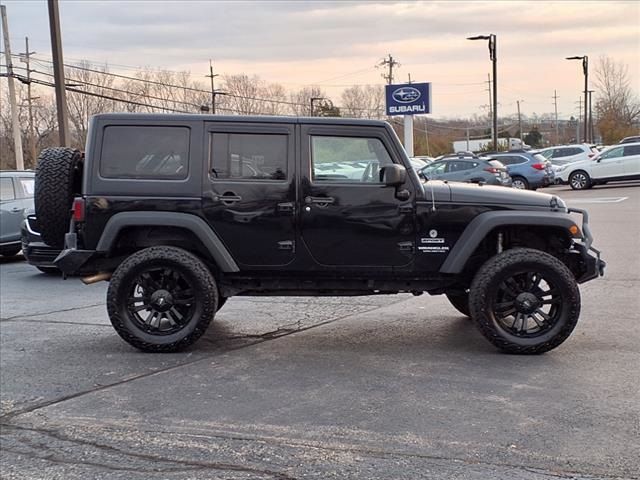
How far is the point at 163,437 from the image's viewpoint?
4223 millimetres

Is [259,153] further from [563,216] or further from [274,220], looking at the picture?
[563,216]

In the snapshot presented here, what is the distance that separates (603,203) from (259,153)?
1640 cm

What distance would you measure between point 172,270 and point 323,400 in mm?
1985

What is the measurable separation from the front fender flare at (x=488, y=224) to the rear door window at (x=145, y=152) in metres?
2.48

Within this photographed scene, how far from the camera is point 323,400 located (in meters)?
4.86

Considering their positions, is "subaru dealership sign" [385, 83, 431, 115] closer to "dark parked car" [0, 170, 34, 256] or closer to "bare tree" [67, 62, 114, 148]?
"dark parked car" [0, 170, 34, 256]

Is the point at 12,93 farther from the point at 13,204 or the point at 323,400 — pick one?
the point at 323,400

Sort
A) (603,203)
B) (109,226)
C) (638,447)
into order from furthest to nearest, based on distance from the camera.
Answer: (603,203)
(109,226)
(638,447)

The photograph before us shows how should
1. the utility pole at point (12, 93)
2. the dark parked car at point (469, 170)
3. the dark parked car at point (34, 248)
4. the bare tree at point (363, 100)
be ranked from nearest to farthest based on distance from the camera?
the dark parked car at point (34, 248), the dark parked car at point (469, 170), the utility pole at point (12, 93), the bare tree at point (363, 100)

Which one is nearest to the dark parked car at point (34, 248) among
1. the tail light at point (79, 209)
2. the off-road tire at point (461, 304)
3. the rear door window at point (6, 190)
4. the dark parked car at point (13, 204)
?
the dark parked car at point (13, 204)

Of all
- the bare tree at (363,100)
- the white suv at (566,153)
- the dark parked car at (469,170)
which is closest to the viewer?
the dark parked car at (469,170)

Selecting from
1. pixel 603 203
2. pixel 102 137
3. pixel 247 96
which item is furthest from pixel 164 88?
pixel 102 137

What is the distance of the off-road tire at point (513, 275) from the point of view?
19.1 feet

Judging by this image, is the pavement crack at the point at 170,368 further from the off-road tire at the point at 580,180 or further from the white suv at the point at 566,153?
the white suv at the point at 566,153
